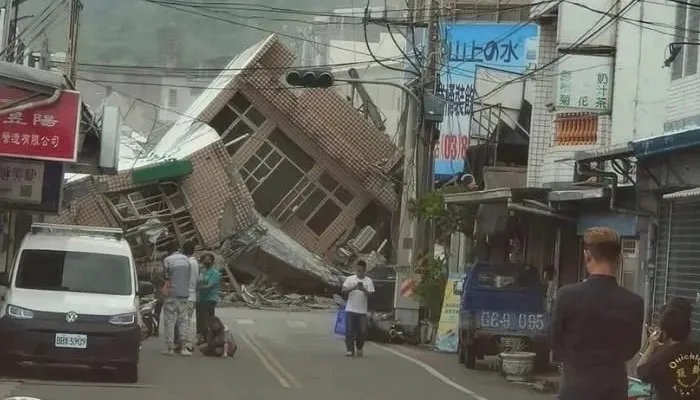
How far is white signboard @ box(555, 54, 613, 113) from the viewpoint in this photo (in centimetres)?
2184

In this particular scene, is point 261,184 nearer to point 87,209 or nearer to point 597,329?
point 87,209

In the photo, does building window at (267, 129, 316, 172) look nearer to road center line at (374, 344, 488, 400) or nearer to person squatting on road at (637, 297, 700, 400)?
road center line at (374, 344, 488, 400)

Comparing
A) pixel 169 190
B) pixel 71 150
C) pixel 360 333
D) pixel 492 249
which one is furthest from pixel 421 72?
pixel 169 190

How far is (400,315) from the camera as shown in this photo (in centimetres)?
2622

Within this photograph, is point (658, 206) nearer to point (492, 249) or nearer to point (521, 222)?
point (521, 222)

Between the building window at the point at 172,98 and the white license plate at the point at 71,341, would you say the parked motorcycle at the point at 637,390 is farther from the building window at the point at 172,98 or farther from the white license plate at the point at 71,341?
the building window at the point at 172,98

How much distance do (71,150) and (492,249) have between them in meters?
15.0

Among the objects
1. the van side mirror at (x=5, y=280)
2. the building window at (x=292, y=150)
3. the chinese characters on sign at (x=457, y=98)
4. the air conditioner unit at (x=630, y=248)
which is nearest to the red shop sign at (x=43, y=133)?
the van side mirror at (x=5, y=280)

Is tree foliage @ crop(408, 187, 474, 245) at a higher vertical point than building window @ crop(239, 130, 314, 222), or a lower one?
lower

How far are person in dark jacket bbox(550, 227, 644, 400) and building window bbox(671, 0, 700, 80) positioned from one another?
12.0m

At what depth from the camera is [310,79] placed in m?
23.5

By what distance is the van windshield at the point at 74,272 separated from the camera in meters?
16.0

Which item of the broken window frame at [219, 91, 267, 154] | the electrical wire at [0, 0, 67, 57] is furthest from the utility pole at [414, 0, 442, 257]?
the broken window frame at [219, 91, 267, 154]

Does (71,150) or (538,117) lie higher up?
(538,117)
